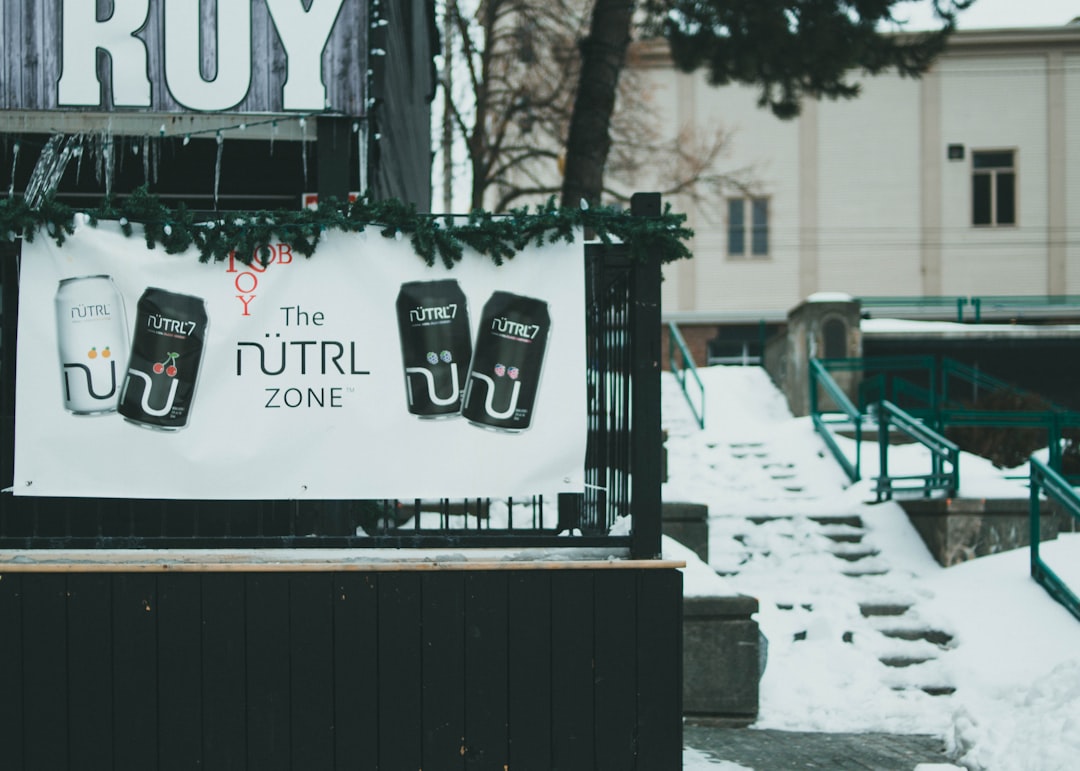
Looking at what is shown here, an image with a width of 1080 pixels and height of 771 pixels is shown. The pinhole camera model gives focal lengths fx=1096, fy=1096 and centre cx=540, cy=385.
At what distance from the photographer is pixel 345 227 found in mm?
4824

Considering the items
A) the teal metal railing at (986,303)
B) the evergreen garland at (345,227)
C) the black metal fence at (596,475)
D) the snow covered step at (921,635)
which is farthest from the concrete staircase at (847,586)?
the teal metal railing at (986,303)

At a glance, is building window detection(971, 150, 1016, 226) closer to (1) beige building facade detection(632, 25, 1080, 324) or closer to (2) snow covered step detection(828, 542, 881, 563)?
(1) beige building facade detection(632, 25, 1080, 324)

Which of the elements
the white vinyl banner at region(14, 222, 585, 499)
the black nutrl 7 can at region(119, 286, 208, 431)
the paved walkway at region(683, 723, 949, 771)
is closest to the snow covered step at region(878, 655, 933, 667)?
the paved walkway at region(683, 723, 949, 771)

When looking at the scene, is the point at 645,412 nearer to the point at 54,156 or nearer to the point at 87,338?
the point at 87,338

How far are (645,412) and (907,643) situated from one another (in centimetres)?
459

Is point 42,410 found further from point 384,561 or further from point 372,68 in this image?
point 372,68

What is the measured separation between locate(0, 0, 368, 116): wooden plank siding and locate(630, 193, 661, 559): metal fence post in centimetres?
277

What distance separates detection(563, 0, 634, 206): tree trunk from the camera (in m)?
12.0

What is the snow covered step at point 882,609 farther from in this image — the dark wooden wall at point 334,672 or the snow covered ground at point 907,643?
the dark wooden wall at point 334,672

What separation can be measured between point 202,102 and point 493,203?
21.5 meters

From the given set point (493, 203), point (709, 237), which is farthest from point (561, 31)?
point (709, 237)

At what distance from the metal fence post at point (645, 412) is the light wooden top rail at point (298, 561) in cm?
14

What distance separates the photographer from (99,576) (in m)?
4.78

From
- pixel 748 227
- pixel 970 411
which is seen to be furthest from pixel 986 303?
pixel 970 411
